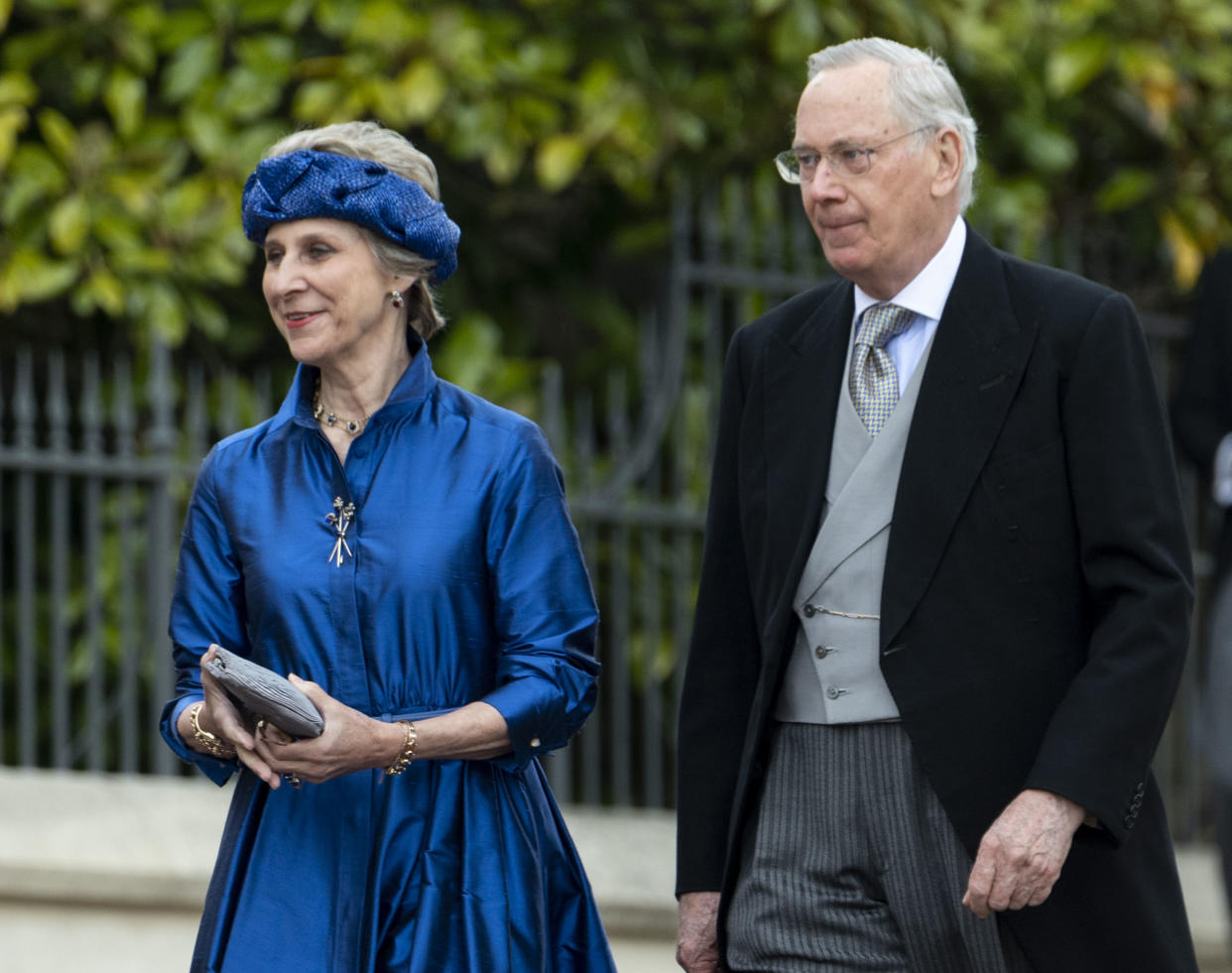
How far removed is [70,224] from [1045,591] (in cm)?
330

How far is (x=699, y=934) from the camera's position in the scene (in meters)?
3.21

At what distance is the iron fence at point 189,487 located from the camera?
17.6 feet

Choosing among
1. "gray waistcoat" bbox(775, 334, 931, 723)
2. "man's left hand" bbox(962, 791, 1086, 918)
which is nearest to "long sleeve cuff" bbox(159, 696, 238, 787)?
"gray waistcoat" bbox(775, 334, 931, 723)

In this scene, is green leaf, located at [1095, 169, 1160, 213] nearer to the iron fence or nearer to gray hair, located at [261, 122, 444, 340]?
the iron fence

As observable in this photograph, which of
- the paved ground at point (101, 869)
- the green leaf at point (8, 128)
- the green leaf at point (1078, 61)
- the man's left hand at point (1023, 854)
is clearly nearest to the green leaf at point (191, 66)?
the green leaf at point (8, 128)

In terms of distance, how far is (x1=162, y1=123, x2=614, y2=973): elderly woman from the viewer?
2.94m

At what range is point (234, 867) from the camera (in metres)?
2.98

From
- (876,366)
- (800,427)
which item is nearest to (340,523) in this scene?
(800,427)

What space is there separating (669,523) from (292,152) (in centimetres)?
298

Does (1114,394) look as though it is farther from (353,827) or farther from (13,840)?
(13,840)

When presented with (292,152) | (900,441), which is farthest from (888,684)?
(292,152)

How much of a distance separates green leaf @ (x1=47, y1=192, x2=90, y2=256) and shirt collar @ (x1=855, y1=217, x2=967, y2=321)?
2.94m

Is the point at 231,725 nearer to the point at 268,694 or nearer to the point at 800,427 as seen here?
the point at 268,694

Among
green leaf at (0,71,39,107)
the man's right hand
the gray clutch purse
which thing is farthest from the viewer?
green leaf at (0,71,39,107)
